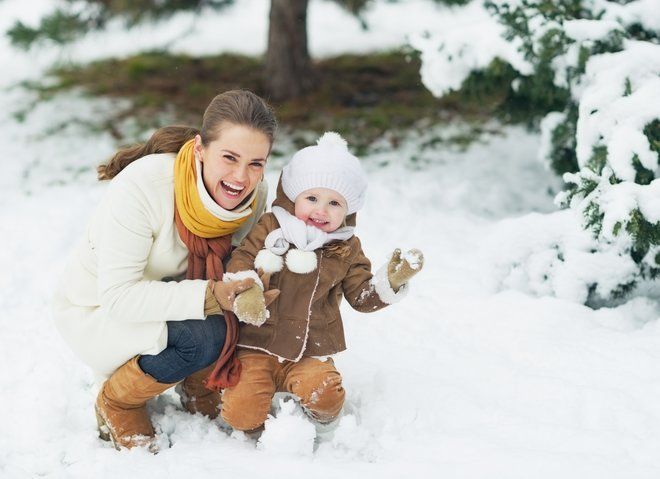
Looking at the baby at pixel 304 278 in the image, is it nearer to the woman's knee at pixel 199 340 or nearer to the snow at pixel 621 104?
the woman's knee at pixel 199 340

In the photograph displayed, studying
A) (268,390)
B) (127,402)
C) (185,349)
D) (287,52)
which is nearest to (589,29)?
→ (268,390)

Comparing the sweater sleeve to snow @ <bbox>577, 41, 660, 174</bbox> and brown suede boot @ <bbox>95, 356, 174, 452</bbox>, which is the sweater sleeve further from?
snow @ <bbox>577, 41, 660, 174</bbox>

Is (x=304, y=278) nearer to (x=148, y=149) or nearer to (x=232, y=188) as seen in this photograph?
(x=232, y=188)

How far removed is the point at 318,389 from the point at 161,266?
650 millimetres

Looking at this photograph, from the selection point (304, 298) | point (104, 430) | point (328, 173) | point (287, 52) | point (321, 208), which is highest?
point (328, 173)

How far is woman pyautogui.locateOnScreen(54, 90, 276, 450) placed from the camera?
93.3 inches

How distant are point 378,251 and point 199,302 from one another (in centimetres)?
174

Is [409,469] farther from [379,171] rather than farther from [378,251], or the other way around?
[379,171]

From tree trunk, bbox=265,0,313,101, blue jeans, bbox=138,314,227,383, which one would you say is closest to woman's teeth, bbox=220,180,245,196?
blue jeans, bbox=138,314,227,383

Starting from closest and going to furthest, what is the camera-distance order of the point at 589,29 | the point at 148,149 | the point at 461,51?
the point at 148,149 → the point at 589,29 → the point at 461,51

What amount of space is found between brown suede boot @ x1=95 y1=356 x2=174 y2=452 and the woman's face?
A: 0.61m

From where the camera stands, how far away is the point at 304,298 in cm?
252

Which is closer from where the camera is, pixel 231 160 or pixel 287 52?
pixel 231 160

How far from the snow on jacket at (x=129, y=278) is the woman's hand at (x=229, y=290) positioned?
0.06 meters
